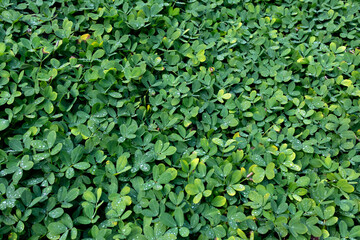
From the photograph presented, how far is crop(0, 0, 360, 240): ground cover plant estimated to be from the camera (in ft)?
5.43

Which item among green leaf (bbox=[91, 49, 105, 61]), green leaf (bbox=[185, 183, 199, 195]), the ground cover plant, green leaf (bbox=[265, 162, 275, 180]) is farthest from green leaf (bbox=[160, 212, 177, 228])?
green leaf (bbox=[91, 49, 105, 61])

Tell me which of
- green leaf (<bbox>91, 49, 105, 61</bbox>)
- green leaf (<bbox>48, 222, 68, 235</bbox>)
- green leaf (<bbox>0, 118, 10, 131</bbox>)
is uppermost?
green leaf (<bbox>91, 49, 105, 61</bbox>)

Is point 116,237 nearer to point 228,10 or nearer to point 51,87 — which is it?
point 51,87

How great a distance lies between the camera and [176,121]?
6.69 ft

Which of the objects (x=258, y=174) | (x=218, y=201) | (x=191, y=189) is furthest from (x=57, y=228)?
(x=258, y=174)

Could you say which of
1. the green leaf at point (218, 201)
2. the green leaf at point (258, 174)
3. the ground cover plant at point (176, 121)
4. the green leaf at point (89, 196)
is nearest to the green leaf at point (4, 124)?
the ground cover plant at point (176, 121)

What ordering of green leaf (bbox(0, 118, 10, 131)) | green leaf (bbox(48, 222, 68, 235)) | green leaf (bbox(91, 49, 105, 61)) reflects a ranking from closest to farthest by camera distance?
green leaf (bbox(48, 222, 68, 235))
green leaf (bbox(0, 118, 10, 131))
green leaf (bbox(91, 49, 105, 61))

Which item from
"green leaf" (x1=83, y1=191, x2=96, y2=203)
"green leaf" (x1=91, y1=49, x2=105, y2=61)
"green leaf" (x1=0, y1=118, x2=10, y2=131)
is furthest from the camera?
"green leaf" (x1=91, y1=49, x2=105, y2=61)

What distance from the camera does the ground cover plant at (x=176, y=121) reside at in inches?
65.1

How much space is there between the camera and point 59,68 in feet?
6.98

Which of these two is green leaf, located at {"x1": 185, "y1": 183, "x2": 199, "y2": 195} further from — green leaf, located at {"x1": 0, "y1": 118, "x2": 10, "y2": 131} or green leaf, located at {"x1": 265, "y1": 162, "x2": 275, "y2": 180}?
green leaf, located at {"x1": 0, "y1": 118, "x2": 10, "y2": 131}

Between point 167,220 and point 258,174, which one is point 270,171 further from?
point 167,220

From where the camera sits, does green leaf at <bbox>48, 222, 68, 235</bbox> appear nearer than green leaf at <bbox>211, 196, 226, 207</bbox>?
Yes

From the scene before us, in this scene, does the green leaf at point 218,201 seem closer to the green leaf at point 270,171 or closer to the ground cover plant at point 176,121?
the ground cover plant at point 176,121
